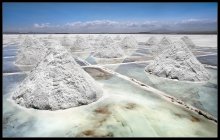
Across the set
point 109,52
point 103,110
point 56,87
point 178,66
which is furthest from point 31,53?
point 103,110

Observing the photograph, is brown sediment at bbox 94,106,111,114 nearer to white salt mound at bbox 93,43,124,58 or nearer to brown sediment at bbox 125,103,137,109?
brown sediment at bbox 125,103,137,109

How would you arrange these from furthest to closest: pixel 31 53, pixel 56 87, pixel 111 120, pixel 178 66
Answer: pixel 31 53 → pixel 178 66 → pixel 56 87 → pixel 111 120

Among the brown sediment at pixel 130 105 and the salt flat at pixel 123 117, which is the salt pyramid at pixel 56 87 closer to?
the salt flat at pixel 123 117

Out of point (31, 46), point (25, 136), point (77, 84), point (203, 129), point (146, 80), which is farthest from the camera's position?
point (31, 46)

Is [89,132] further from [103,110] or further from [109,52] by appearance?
[109,52]

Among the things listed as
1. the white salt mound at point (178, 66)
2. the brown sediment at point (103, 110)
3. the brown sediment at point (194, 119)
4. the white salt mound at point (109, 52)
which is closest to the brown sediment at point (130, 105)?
the brown sediment at point (103, 110)

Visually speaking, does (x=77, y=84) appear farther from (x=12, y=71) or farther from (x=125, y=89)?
(x=12, y=71)

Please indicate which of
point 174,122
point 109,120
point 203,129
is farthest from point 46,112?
point 203,129
